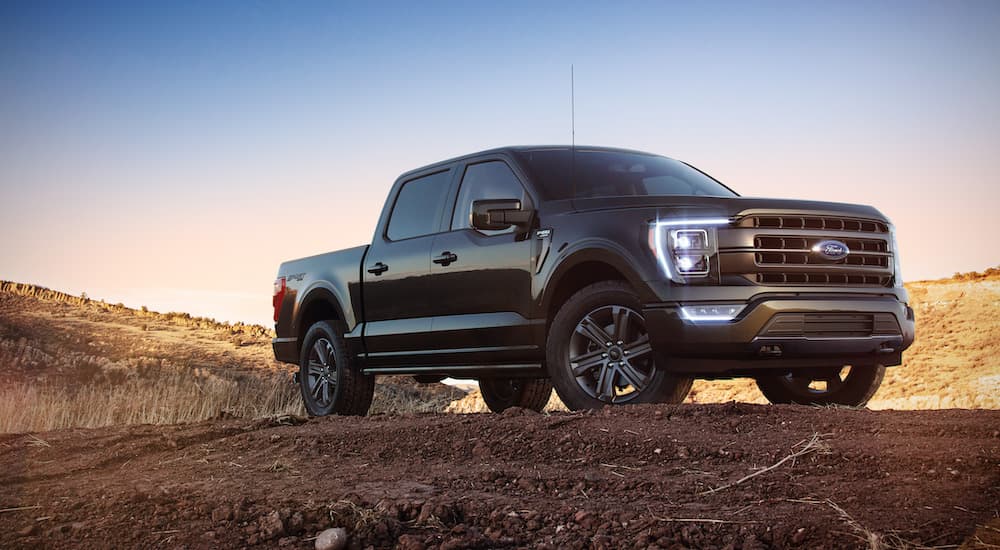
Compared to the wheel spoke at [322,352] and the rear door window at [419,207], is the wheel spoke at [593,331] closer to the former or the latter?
the rear door window at [419,207]

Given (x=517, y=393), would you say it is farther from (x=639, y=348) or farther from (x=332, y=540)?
(x=332, y=540)

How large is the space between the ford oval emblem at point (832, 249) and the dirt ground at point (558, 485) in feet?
3.67

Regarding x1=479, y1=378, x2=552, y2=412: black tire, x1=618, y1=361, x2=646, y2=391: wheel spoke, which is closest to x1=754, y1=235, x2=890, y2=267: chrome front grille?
x1=618, y1=361, x2=646, y2=391: wheel spoke

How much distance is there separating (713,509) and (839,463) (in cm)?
111

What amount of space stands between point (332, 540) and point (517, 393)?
6.89 metres

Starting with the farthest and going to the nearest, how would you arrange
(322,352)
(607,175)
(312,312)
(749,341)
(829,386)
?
(312,312) < (322,352) < (829,386) < (607,175) < (749,341)

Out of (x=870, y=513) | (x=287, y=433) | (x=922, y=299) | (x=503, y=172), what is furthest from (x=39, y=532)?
(x=922, y=299)

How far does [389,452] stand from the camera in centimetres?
645

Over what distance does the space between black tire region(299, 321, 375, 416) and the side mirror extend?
2.88 metres

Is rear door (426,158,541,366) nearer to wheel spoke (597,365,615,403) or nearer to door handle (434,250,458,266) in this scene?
door handle (434,250,458,266)

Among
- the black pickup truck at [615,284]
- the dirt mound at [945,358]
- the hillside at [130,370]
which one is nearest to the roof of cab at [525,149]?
the black pickup truck at [615,284]

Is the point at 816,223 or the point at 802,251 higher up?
the point at 816,223

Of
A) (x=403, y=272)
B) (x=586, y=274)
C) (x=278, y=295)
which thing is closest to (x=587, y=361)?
(x=586, y=274)

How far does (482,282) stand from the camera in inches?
323
